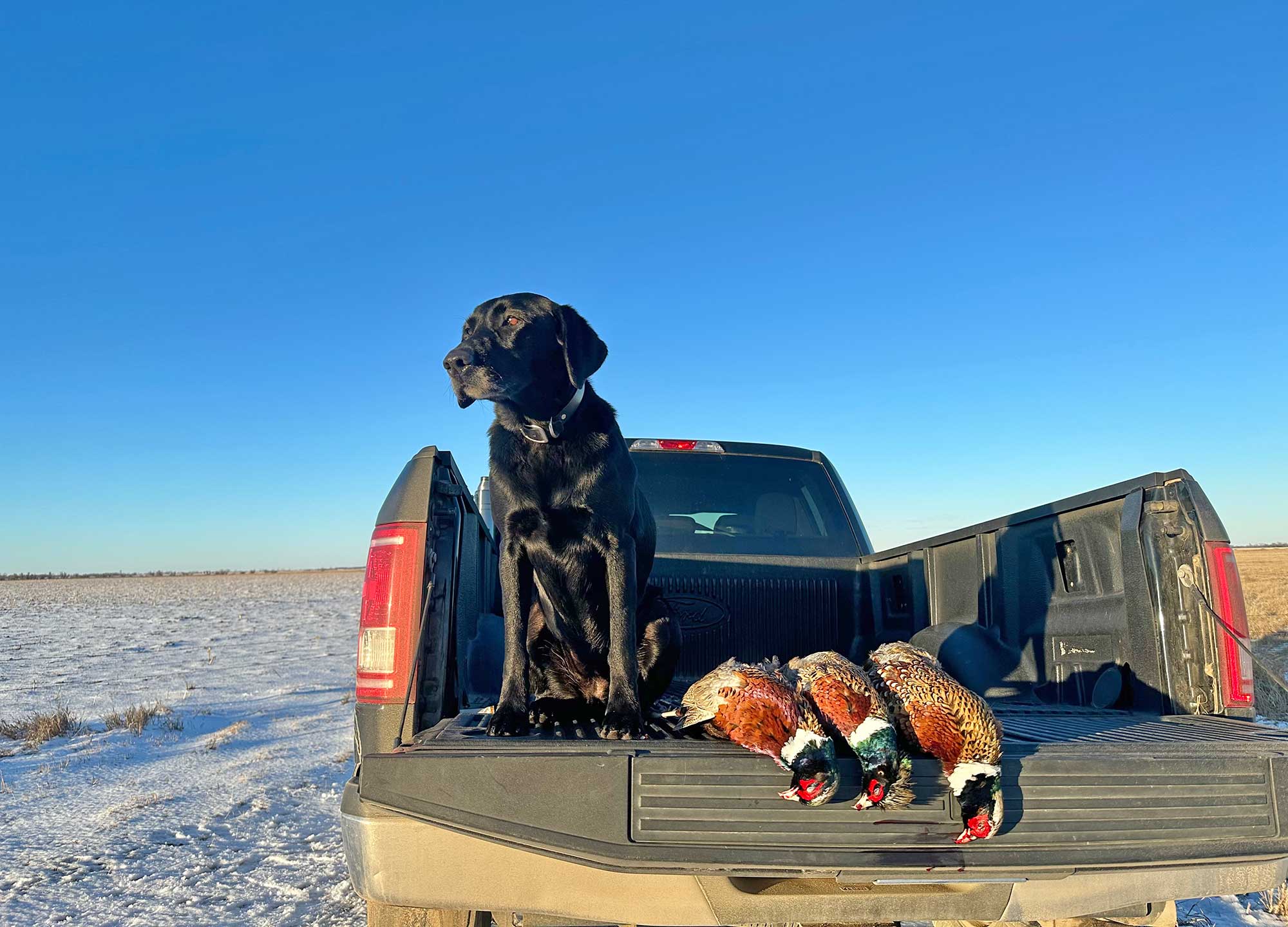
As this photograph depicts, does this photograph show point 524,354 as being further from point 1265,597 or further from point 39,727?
point 1265,597

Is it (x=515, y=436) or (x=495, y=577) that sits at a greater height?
(x=515, y=436)

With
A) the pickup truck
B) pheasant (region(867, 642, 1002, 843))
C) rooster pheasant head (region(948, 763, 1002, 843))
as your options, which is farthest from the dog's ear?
rooster pheasant head (region(948, 763, 1002, 843))

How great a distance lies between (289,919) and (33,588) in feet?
166

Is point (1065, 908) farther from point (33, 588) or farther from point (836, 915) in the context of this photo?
point (33, 588)

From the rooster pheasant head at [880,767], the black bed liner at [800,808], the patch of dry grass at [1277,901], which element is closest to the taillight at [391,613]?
the black bed liner at [800,808]

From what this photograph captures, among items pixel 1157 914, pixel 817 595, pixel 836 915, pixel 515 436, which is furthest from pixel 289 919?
pixel 1157 914

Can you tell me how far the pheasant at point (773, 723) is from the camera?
1.86 metres

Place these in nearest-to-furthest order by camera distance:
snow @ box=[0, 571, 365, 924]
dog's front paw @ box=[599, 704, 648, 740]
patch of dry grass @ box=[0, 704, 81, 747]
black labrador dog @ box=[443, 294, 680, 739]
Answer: dog's front paw @ box=[599, 704, 648, 740]
black labrador dog @ box=[443, 294, 680, 739]
snow @ box=[0, 571, 365, 924]
patch of dry grass @ box=[0, 704, 81, 747]

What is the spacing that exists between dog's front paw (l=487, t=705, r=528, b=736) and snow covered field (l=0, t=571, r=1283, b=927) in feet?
4.88

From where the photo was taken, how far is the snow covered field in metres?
3.56

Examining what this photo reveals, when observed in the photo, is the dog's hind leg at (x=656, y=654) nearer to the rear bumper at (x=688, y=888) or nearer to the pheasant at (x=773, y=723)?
the pheasant at (x=773, y=723)

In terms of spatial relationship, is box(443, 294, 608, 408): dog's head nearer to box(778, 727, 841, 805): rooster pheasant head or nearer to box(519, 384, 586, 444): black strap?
box(519, 384, 586, 444): black strap

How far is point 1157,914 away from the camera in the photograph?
2.39 meters

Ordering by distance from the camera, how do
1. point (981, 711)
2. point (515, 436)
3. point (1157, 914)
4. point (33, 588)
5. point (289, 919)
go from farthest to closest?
point (33, 588) → point (289, 919) → point (515, 436) → point (1157, 914) → point (981, 711)
